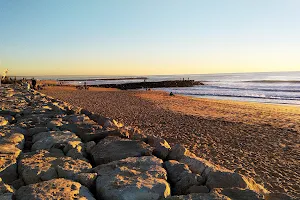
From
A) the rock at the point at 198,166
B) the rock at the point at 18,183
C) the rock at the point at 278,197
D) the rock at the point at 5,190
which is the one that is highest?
the rock at the point at 5,190

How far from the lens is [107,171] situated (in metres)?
3.51

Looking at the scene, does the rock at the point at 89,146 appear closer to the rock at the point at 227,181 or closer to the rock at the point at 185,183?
the rock at the point at 185,183

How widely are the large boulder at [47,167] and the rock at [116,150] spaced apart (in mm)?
319

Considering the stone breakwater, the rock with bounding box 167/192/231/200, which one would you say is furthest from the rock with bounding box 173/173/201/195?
the rock with bounding box 167/192/231/200

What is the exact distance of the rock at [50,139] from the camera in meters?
4.72

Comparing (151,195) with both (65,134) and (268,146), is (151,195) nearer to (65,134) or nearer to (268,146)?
(65,134)

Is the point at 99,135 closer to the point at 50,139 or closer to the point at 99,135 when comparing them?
the point at 99,135

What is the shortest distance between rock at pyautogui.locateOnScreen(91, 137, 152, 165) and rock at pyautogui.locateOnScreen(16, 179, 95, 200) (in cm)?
98

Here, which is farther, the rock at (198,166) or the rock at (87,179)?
the rock at (198,166)

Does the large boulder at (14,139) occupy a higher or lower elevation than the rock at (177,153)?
higher

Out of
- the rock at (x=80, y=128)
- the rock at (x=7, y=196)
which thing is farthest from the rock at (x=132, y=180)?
the rock at (x=80, y=128)

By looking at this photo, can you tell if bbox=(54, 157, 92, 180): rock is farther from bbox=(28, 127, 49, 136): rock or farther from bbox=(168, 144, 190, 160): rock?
bbox=(28, 127, 49, 136): rock

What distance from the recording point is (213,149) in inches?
302

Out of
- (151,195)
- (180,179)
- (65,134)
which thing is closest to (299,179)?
(180,179)
